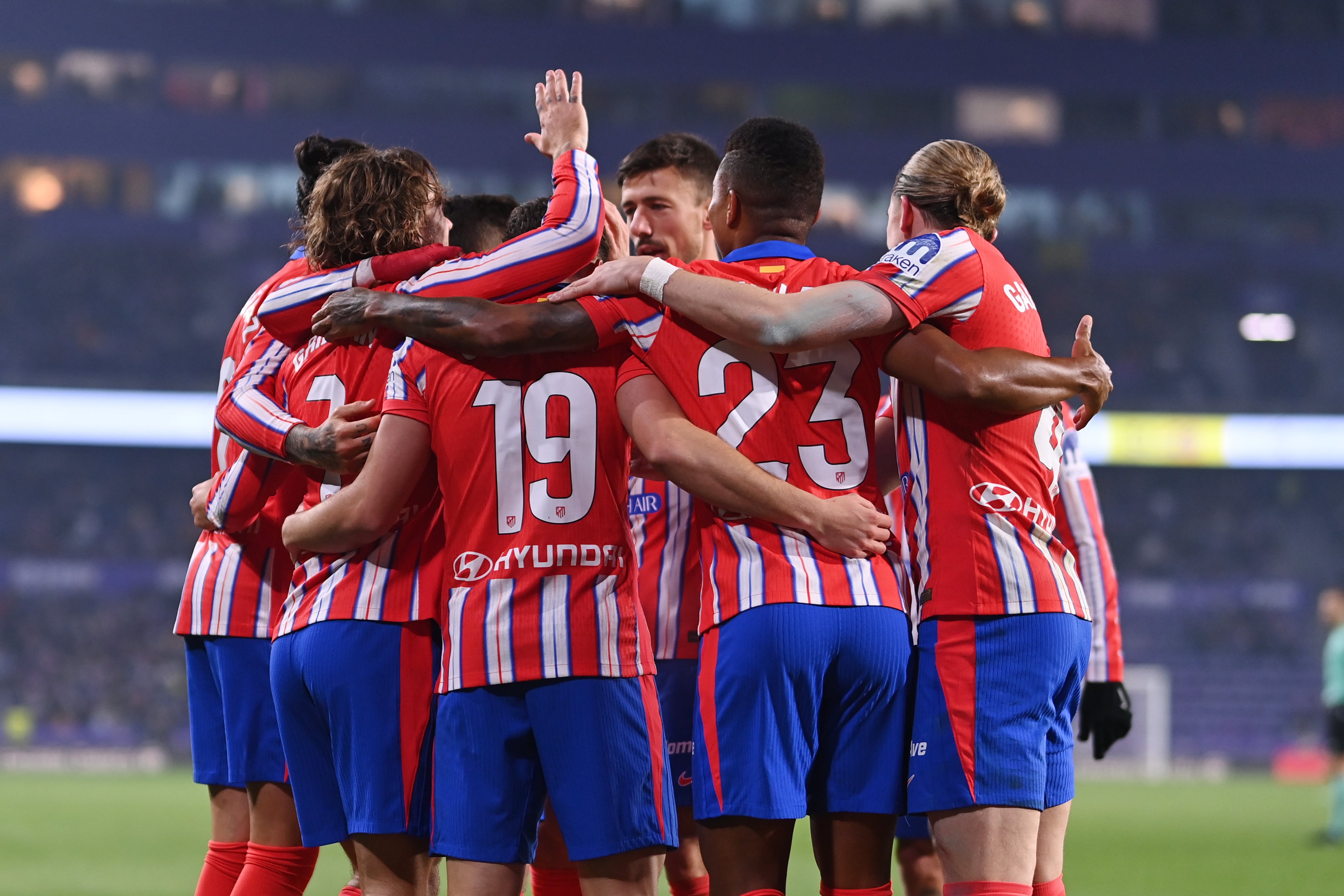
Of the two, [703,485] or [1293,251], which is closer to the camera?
[703,485]

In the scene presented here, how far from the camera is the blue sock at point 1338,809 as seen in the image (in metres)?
13.0

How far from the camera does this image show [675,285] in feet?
10.3

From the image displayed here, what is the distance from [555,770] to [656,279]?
3.82 ft

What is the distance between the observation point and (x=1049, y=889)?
148 inches

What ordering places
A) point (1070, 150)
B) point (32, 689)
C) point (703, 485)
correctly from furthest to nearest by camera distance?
point (1070, 150) < point (32, 689) < point (703, 485)

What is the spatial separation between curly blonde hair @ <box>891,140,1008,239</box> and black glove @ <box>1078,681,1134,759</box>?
5.92ft

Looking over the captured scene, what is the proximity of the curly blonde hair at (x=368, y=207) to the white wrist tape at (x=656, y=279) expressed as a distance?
0.76 metres

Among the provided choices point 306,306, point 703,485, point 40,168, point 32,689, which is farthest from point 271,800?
point 40,168

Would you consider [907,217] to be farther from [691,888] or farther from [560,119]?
[691,888]

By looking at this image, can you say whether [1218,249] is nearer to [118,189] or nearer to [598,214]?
[118,189]

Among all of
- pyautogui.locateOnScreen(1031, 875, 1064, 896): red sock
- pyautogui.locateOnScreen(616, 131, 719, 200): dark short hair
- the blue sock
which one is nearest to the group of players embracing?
pyautogui.locateOnScreen(1031, 875, 1064, 896): red sock

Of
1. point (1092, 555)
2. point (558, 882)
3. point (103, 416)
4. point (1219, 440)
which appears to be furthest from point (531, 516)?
point (1219, 440)

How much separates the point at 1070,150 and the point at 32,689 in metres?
28.9

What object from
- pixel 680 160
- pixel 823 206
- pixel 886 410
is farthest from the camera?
pixel 823 206
